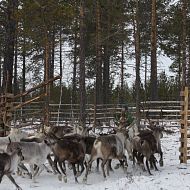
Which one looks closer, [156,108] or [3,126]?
[3,126]

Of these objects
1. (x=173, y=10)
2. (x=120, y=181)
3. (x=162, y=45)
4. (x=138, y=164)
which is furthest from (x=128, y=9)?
(x=120, y=181)

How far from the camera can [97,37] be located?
24484 mm

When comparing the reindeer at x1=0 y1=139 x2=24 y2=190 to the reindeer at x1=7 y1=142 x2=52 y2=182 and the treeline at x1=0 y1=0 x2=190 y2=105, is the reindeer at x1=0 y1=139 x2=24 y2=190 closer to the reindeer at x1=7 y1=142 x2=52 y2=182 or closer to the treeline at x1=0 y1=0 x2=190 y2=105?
the reindeer at x1=7 y1=142 x2=52 y2=182

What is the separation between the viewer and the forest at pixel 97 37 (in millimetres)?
19806

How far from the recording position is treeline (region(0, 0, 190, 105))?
19.8m

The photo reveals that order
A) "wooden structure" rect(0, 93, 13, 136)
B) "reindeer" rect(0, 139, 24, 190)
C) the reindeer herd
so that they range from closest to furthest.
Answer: "reindeer" rect(0, 139, 24, 190), the reindeer herd, "wooden structure" rect(0, 93, 13, 136)

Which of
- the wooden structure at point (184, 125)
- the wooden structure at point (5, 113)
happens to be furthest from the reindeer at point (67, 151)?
the wooden structure at point (5, 113)

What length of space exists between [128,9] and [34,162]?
15971mm

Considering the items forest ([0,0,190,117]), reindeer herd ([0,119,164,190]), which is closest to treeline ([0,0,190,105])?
forest ([0,0,190,117])

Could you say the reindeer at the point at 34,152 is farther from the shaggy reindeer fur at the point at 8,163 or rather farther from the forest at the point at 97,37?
the forest at the point at 97,37

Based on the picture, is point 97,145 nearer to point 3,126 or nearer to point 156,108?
A: point 3,126

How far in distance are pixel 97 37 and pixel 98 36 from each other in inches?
4.6

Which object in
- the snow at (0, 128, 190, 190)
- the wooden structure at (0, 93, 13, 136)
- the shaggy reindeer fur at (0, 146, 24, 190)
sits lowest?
the snow at (0, 128, 190, 190)

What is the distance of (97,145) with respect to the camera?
34.8ft
